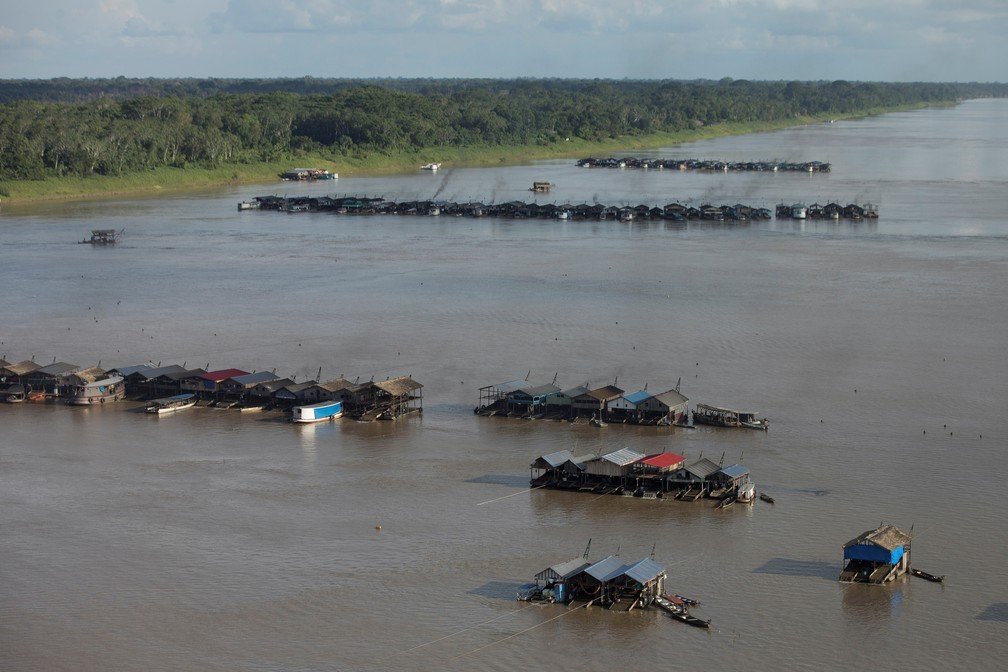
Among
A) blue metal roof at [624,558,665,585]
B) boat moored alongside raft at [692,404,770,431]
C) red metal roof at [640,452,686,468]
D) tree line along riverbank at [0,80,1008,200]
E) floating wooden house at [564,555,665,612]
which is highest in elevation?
tree line along riverbank at [0,80,1008,200]

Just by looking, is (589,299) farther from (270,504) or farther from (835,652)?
(835,652)

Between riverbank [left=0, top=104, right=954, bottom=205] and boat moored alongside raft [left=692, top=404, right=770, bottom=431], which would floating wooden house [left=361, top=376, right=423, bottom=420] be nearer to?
boat moored alongside raft [left=692, top=404, right=770, bottom=431]

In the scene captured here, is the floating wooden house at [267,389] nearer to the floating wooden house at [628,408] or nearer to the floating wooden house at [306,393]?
the floating wooden house at [306,393]

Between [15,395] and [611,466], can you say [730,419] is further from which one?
[15,395]

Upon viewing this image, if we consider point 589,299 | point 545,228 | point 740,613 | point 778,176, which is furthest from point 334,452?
point 778,176

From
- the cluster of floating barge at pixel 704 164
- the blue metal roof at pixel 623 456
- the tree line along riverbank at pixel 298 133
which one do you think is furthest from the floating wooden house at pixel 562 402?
the cluster of floating barge at pixel 704 164

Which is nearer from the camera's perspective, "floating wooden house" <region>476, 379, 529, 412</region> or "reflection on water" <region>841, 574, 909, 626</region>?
"reflection on water" <region>841, 574, 909, 626</region>

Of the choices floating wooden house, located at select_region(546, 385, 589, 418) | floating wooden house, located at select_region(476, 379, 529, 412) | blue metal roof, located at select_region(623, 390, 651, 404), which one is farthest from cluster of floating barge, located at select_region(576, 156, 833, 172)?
floating wooden house, located at select_region(546, 385, 589, 418)

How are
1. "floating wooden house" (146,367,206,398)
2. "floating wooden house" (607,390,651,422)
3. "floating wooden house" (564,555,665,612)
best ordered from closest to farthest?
"floating wooden house" (564,555,665,612) → "floating wooden house" (607,390,651,422) → "floating wooden house" (146,367,206,398)
